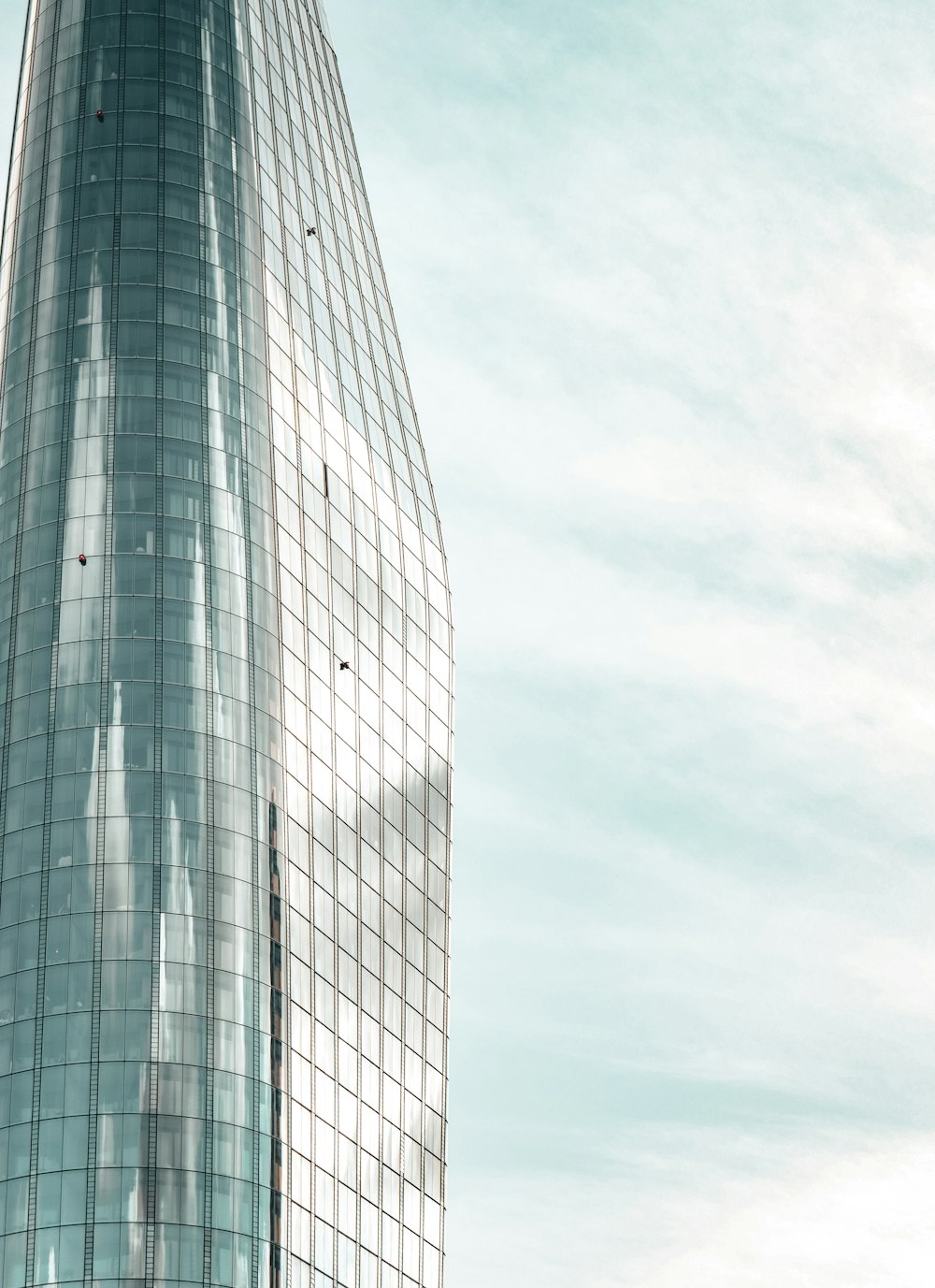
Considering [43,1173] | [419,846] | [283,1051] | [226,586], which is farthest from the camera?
[419,846]

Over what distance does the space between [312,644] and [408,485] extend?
25215 millimetres

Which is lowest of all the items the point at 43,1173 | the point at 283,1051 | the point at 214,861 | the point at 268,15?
the point at 43,1173

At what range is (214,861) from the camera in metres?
115

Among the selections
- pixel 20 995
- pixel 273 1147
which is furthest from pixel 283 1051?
pixel 20 995

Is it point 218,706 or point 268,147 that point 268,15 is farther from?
point 218,706

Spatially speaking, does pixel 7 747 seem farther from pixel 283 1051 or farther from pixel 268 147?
pixel 268 147

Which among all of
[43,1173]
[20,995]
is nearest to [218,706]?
[20,995]

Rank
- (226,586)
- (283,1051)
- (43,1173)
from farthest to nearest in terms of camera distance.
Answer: (226,586)
(283,1051)
(43,1173)

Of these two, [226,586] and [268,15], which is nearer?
[226,586]

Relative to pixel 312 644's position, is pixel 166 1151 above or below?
below

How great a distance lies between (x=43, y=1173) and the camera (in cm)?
10581

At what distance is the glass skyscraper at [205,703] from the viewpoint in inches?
4269

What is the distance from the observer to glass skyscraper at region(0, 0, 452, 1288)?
356 ft

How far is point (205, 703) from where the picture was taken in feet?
389
